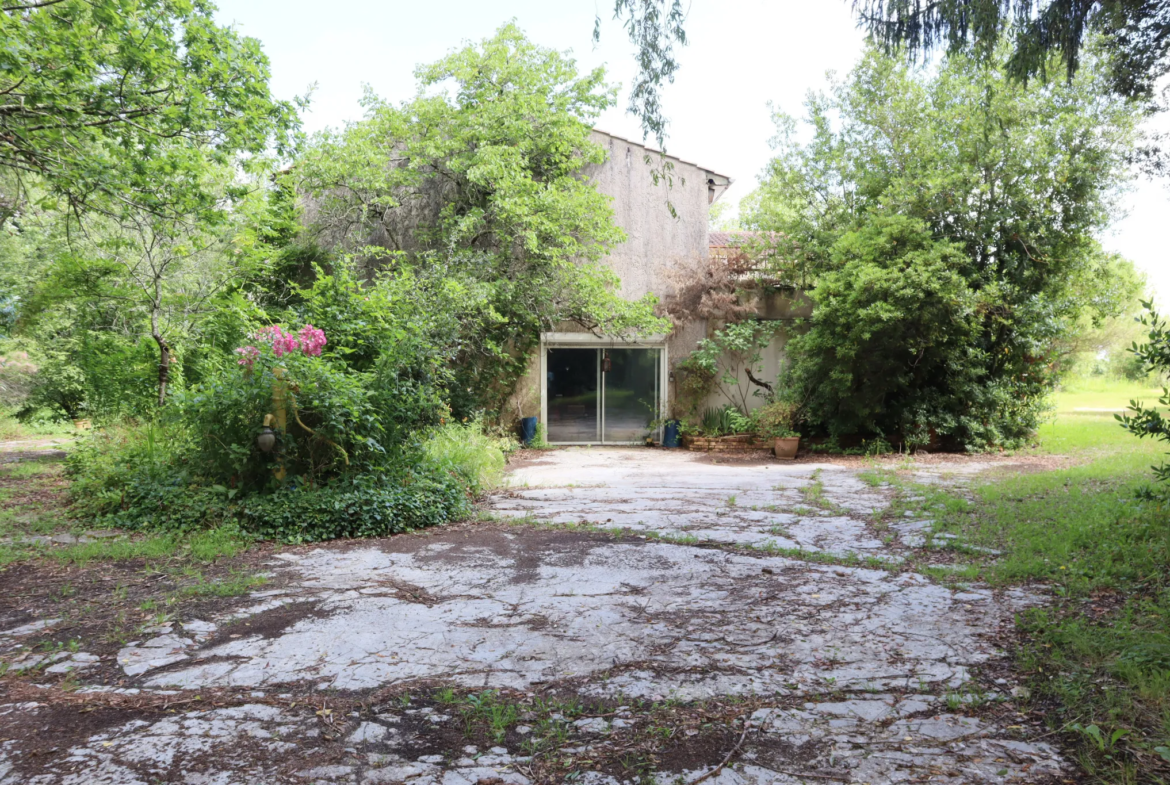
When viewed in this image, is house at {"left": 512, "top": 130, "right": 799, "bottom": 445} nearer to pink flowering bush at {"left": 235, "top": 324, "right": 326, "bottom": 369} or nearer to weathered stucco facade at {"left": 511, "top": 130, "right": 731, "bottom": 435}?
weathered stucco facade at {"left": 511, "top": 130, "right": 731, "bottom": 435}

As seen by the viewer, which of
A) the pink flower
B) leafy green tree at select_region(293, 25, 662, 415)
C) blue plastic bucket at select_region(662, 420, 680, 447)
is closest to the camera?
the pink flower

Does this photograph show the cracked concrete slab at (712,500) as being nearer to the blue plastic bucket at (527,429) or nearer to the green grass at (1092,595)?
the green grass at (1092,595)

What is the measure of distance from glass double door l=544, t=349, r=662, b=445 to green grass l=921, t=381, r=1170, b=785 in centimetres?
666

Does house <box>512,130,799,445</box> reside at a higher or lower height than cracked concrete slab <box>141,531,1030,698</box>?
higher

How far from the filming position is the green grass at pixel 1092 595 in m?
2.44

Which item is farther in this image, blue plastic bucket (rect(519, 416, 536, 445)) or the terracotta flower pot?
blue plastic bucket (rect(519, 416, 536, 445))

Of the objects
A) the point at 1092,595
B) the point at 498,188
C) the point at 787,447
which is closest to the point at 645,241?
the point at 498,188

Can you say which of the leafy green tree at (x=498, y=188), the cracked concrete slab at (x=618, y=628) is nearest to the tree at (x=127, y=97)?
the cracked concrete slab at (x=618, y=628)

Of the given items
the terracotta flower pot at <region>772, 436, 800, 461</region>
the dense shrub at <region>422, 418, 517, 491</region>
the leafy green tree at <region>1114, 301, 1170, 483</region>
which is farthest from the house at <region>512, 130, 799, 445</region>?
the leafy green tree at <region>1114, 301, 1170, 483</region>

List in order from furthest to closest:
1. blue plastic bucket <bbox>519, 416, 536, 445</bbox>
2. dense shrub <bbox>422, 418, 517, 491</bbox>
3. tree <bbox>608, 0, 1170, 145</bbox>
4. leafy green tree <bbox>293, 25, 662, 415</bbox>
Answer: blue plastic bucket <bbox>519, 416, 536, 445</bbox>, leafy green tree <bbox>293, 25, 662, 415</bbox>, dense shrub <bbox>422, 418, 517, 491</bbox>, tree <bbox>608, 0, 1170, 145</bbox>

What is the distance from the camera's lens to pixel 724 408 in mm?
13562

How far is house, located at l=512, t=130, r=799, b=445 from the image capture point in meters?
13.5

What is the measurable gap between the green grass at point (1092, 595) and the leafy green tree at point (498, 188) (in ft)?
22.9

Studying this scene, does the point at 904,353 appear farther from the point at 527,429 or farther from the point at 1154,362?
the point at 1154,362
